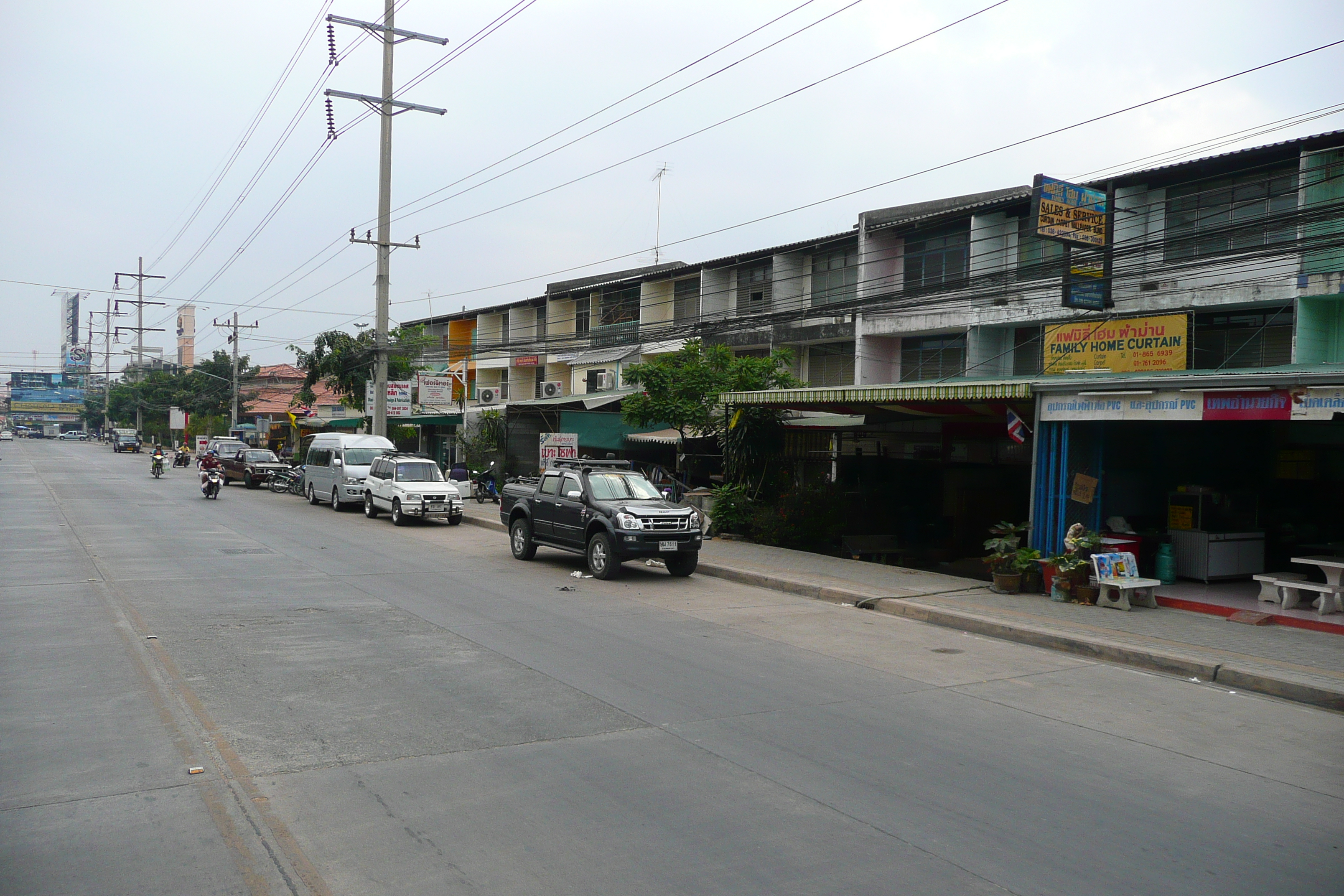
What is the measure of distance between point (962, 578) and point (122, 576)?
42.7 feet

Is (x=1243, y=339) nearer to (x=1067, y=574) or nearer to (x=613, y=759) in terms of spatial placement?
(x=1067, y=574)

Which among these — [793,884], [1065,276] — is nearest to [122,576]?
[793,884]

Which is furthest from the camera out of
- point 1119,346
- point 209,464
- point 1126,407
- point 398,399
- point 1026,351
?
point 209,464

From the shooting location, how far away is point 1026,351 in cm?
2522

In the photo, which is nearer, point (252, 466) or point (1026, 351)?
point (1026, 351)

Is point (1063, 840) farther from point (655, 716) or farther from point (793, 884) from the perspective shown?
point (655, 716)

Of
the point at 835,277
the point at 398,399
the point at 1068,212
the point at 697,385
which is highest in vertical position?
the point at 835,277

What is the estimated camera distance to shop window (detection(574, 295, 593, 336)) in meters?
41.0

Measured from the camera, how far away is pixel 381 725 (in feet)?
22.4

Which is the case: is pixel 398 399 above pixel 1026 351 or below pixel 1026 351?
below

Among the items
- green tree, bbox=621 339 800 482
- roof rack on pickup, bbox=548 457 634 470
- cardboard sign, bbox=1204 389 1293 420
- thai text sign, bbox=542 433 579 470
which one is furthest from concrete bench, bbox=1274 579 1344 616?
thai text sign, bbox=542 433 579 470

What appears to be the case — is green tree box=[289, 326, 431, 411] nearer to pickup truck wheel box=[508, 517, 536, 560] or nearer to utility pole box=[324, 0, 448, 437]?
utility pole box=[324, 0, 448, 437]

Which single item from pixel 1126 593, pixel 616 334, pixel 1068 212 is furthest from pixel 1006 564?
pixel 616 334

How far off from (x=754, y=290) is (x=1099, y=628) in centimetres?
2271
